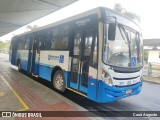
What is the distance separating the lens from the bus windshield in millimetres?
5367

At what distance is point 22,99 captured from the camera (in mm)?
6121

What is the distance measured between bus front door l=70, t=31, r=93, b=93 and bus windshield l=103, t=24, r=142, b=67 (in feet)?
2.55

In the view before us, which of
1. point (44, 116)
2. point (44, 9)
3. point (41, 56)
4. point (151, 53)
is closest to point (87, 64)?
point (44, 116)

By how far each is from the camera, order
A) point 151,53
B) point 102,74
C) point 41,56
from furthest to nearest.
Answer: point 151,53, point 41,56, point 102,74

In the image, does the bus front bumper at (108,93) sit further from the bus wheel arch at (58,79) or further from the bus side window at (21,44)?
the bus side window at (21,44)

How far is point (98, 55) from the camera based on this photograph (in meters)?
Result: 5.36

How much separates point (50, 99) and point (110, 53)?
2.83 meters

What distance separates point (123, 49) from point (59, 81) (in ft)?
11.1

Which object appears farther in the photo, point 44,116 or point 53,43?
point 53,43

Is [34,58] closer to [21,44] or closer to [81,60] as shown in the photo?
[21,44]

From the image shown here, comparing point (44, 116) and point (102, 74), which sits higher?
point (102, 74)

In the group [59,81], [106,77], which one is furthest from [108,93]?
[59,81]

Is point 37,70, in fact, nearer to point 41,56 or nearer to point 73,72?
point 41,56

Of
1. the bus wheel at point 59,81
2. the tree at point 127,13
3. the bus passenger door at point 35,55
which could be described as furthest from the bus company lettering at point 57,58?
the tree at point 127,13
